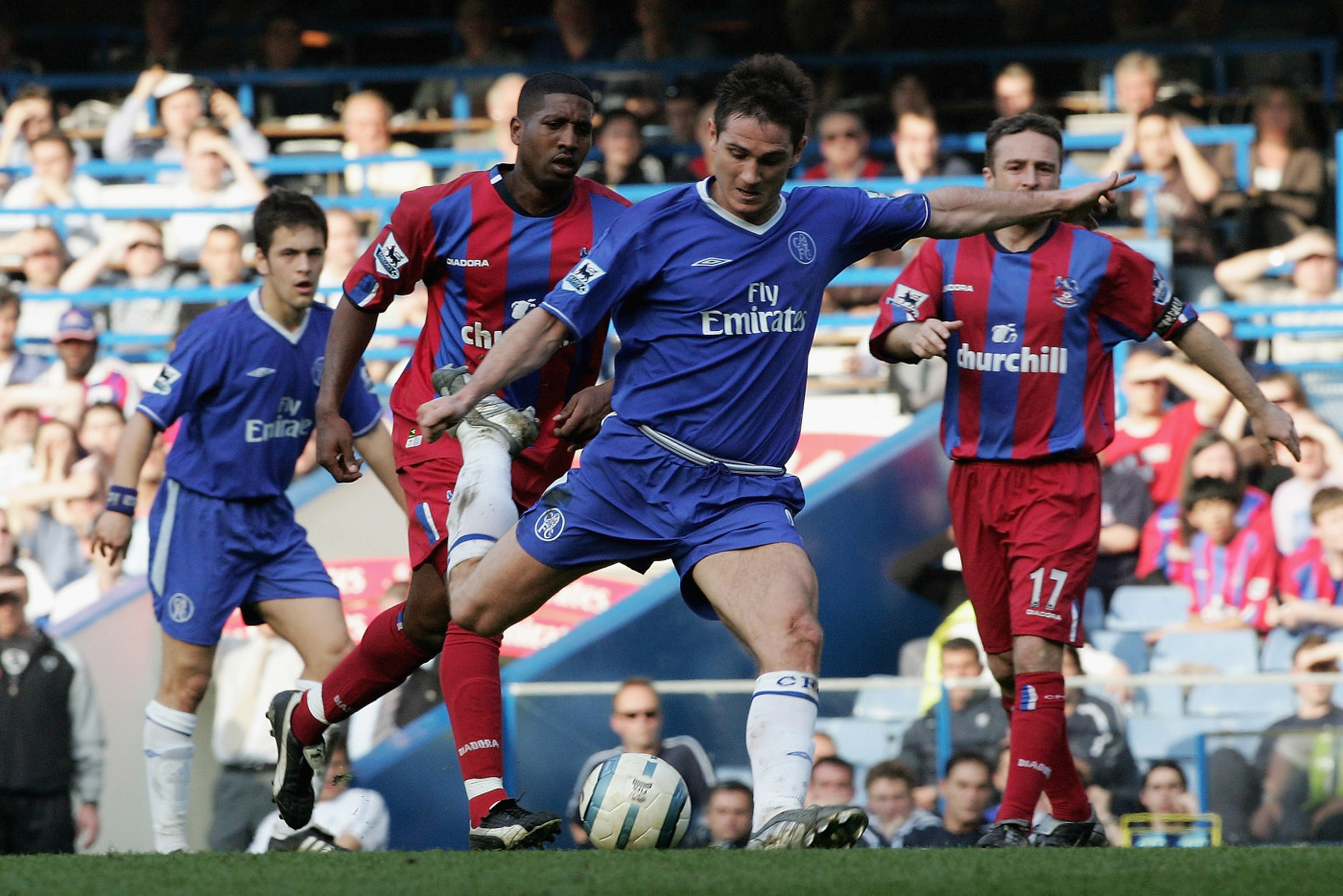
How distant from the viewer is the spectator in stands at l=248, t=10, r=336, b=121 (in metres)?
14.2

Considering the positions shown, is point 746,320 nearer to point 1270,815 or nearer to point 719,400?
point 719,400

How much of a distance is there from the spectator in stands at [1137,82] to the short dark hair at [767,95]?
754 centimetres

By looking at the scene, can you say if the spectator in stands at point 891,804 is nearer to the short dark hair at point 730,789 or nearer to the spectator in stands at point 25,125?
the short dark hair at point 730,789

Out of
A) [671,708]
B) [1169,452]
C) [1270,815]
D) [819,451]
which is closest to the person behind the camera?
[1270,815]

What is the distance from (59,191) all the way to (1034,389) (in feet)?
30.2

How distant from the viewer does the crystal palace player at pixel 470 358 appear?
5188 mm

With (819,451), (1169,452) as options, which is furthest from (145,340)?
(1169,452)

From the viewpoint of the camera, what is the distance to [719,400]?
4.77m

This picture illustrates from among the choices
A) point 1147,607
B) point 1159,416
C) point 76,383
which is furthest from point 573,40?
point 1147,607

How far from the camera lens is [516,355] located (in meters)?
4.66

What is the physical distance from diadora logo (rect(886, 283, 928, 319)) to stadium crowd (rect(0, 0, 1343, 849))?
2.17 m

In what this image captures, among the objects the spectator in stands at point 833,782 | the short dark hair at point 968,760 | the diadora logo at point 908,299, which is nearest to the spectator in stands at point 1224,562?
the short dark hair at point 968,760

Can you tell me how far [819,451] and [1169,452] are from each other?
1.96 meters

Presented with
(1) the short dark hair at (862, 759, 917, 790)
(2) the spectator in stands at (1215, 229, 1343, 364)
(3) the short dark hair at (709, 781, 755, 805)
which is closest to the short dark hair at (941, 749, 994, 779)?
(1) the short dark hair at (862, 759, 917, 790)
